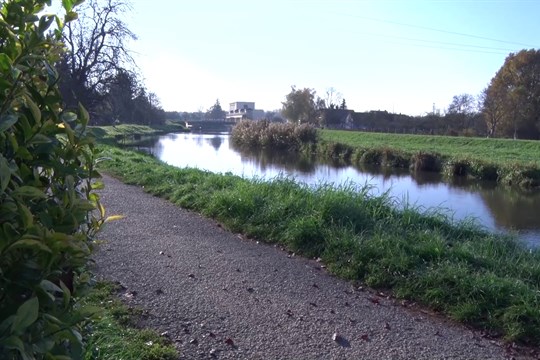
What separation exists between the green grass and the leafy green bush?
70.9 inches

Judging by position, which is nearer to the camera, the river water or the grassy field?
the river water

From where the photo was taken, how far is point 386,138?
50062 millimetres

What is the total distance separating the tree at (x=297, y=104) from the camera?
258 ft

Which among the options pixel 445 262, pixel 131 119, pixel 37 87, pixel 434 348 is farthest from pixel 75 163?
pixel 131 119

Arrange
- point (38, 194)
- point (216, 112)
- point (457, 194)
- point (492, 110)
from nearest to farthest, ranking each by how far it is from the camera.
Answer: point (38, 194), point (457, 194), point (492, 110), point (216, 112)

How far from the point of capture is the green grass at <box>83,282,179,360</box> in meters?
3.71

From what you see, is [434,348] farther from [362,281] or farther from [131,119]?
[131,119]

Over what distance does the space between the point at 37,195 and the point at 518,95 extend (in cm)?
5894

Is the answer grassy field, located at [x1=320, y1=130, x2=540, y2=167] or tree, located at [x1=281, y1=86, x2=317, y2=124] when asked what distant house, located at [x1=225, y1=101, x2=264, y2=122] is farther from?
grassy field, located at [x1=320, y1=130, x2=540, y2=167]

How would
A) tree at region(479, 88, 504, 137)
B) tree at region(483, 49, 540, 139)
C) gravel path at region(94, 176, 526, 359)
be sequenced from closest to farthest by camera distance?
gravel path at region(94, 176, 526, 359), tree at region(483, 49, 540, 139), tree at region(479, 88, 504, 137)

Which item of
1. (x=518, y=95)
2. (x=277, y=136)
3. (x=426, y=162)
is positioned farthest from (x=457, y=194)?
(x=518, y=95)

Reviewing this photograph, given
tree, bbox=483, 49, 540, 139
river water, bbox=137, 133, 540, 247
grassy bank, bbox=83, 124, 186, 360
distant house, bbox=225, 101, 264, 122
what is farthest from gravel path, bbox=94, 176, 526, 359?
distant house, bbox=225, 101, 264, 122

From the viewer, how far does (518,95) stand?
5400 cm

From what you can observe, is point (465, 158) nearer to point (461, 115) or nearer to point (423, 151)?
point (423, 151)
